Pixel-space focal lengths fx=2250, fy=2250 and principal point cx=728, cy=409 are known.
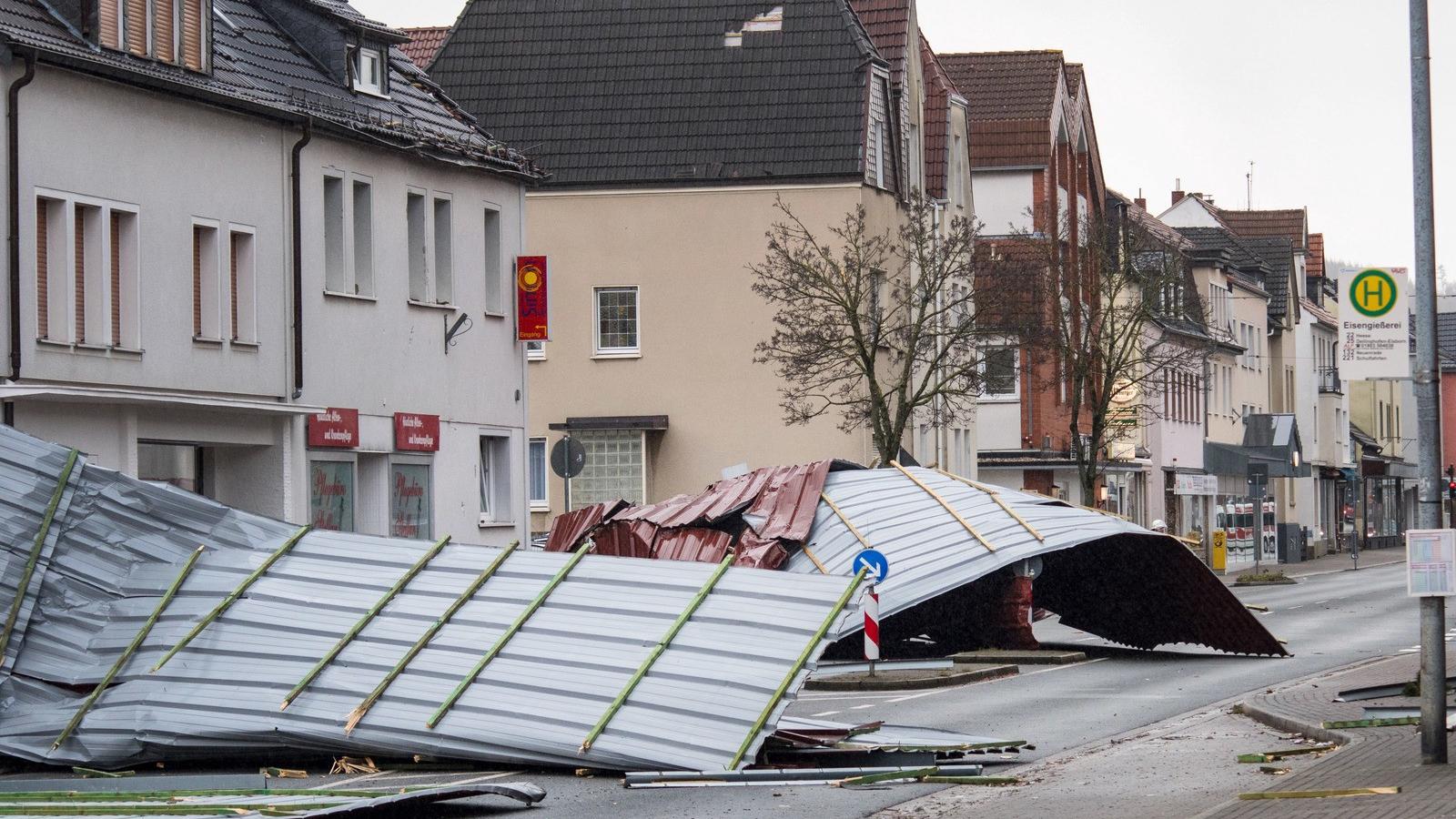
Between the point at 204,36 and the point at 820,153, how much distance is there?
20.9 meters

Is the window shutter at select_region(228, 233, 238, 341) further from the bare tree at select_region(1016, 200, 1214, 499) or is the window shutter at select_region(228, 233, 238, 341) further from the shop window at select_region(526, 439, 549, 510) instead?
the bare tree at select_region(1016, 200, 1214, 499)

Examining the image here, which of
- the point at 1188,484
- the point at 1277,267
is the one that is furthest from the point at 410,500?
the point at 1277,267

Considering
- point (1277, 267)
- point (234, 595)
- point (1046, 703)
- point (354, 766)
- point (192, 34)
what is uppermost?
point (1277, 267)

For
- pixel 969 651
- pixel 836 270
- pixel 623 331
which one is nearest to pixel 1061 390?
pixel 623 331

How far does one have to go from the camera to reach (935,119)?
5575 centimetres

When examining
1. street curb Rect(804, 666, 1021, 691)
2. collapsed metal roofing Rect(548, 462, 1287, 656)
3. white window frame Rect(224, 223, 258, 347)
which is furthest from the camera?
collapsed metal roofing Rect(548, 462, 1287, 656)

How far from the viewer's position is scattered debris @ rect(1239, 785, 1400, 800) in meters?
13.3

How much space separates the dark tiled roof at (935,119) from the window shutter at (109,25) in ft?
104

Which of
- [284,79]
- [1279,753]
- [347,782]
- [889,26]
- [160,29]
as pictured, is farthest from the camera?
[889,26]

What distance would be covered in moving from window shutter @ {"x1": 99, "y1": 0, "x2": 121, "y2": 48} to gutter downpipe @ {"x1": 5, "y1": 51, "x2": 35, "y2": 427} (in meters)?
1.89

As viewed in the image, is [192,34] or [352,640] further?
[192,34]

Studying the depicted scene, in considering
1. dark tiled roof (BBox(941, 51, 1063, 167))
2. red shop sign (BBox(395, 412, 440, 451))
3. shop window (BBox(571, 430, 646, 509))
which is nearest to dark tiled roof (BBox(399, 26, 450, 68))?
shop window (BBox(571, 430, 646, 509))

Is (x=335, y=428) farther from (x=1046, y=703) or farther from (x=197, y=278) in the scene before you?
(x=1046, y=703)

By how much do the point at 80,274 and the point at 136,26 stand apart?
3.27 m
